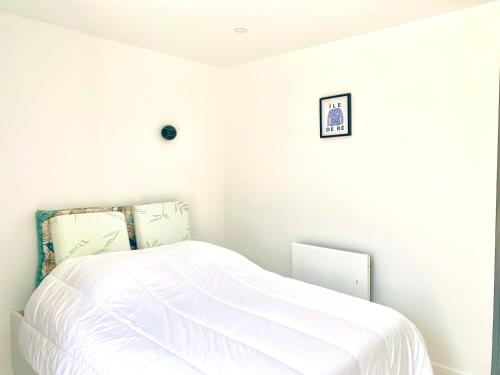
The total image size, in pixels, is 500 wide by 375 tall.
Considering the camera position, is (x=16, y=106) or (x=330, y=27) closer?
(x=16, y=106)

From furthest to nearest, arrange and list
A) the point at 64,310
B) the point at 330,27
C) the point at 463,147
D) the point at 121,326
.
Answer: the point at 330,27, the point at 463,147, the point at 64,310, the point at 121,326

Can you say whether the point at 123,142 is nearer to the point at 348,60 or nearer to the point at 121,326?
the point at 121,326

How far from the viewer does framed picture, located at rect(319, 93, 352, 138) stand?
2791 mm

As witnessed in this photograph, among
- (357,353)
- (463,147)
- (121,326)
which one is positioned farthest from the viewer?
(463,147)

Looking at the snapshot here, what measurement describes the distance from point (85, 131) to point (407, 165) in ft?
7.30

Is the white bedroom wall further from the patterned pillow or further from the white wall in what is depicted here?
the white wall

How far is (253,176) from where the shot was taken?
3.46 metres

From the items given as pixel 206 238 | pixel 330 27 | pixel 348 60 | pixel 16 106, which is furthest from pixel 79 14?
pixel 206 238

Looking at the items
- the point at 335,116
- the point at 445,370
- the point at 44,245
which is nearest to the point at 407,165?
the point at 335,116

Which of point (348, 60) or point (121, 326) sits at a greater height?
point (348, 60)

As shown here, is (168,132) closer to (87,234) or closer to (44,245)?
(87,234)

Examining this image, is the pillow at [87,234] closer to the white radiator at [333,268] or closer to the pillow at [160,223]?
the pillow at [160,223]

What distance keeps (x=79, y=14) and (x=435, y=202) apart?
2.50m

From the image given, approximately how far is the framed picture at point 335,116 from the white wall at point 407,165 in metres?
0.05
